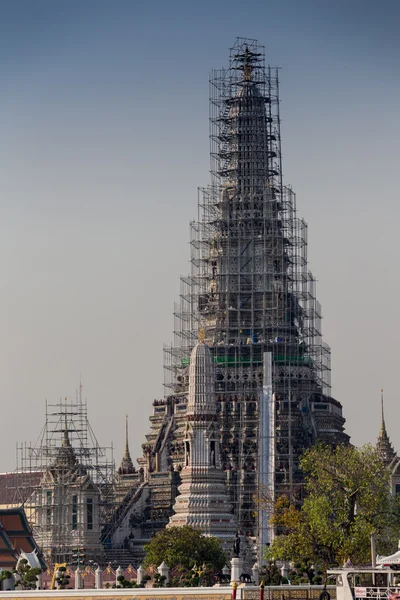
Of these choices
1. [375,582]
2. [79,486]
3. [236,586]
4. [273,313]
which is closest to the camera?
[375,582]

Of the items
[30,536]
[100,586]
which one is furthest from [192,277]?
[100,586]

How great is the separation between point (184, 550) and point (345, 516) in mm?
21183

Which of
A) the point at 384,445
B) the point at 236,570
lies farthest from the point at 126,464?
the point at 236,570

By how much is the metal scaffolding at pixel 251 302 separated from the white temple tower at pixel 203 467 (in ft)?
11.2

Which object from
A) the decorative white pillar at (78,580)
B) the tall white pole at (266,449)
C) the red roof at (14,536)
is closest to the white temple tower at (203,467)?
the tall white pole at (266,449)

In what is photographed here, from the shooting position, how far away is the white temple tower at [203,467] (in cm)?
14575

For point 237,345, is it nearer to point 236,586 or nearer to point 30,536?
point 30,536

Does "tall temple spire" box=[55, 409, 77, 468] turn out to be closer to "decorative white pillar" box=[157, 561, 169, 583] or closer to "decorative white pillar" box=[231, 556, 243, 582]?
"decorative white pillar" box=[157, 561, 169, 583]

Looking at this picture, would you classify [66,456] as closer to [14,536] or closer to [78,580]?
[14,536]

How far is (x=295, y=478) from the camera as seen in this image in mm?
149125

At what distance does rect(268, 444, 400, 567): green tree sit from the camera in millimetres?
108562

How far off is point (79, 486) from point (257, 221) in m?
25.9

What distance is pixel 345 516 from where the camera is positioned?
109 metres

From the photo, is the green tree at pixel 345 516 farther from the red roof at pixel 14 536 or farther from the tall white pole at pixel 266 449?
the tall white pole at pixel 266 449
